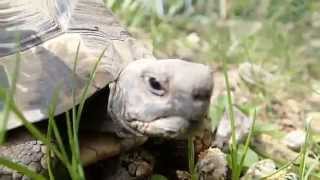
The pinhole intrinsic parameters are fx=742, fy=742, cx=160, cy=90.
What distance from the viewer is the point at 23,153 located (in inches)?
67.7

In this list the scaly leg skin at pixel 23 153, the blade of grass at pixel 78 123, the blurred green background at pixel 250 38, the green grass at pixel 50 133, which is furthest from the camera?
the blurred green background at pixel 250 38

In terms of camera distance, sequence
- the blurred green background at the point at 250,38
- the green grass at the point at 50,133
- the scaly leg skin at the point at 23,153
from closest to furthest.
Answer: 1. the green grass at the point at 50,133
2. the scaly leg skin at the point at 23,153
3. the blurred green background at the point at 250,38

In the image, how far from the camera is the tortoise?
1.57 meters

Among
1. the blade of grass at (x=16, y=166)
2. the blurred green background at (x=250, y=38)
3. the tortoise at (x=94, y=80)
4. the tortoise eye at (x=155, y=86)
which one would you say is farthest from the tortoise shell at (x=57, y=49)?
the blurred green background at (x=250, y=38)

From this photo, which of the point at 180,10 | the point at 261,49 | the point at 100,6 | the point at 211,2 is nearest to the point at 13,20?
the point at 100,6

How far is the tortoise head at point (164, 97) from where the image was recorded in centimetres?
154

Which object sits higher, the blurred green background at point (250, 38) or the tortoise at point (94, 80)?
the tortoise at point (94, 80)

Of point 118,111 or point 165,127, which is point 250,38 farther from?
point 165,127

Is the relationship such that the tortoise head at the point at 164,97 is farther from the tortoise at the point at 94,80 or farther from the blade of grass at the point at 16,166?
the blade of grass at the point at 16,166

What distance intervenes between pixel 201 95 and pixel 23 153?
461mm

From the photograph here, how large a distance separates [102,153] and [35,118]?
7.6 inches

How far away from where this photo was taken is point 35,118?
66.9 inches

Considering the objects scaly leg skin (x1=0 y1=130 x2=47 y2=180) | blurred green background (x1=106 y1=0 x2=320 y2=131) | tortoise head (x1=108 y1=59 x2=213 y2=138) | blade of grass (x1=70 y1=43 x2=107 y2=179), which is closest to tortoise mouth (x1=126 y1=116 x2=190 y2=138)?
tortoise head (x1=108 y1=59 x2=213 y2=138)

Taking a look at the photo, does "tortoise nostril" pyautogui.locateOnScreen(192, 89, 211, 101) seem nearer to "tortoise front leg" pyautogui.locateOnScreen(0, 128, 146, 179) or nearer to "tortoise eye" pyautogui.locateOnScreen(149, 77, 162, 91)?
"tortoise eye" pyautogui.locateOnScreen(149, 77, 162, 91)
